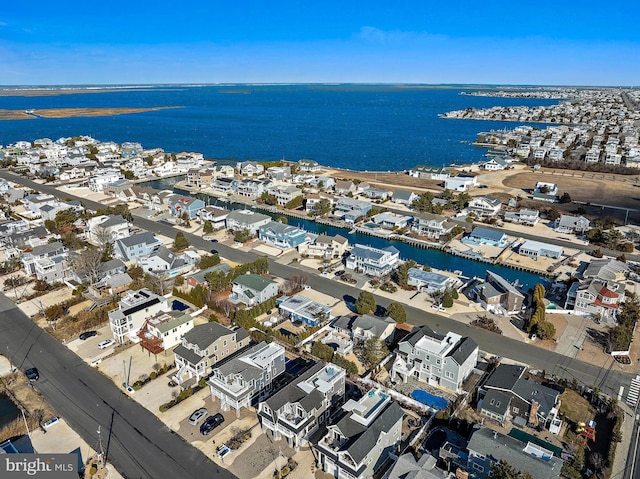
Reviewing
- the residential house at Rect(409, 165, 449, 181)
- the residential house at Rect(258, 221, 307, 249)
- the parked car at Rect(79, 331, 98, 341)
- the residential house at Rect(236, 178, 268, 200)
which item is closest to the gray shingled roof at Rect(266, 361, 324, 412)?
the parked car at Rect(79, 331, 98, 341)

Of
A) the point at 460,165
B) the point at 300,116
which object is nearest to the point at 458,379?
the point at 460,165

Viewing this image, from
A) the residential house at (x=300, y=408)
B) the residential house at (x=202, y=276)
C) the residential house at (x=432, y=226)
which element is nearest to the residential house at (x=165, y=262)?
the residential house at (x=202, y=276)

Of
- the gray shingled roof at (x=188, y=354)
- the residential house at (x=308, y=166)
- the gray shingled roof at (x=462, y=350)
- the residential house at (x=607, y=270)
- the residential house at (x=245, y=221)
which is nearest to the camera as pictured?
the gray shingled roof at (x=462, y=350)

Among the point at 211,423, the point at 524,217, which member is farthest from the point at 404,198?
the point at 211,423

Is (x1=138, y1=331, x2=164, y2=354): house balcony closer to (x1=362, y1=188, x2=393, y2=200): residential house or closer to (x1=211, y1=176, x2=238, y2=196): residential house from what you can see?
(x1=211, y1=176, x2=238, y2=196): residential house

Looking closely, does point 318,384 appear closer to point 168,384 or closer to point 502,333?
point 168,384

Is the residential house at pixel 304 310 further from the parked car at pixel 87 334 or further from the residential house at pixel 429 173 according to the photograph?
the residential house at pixel 429 173

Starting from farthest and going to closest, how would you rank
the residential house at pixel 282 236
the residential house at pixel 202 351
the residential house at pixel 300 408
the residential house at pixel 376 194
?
the residential house at pixel 376 194 → the residential house at pixel 282 236 → the residential house at pixel 202 351 → the residential house at pixel 300 408
